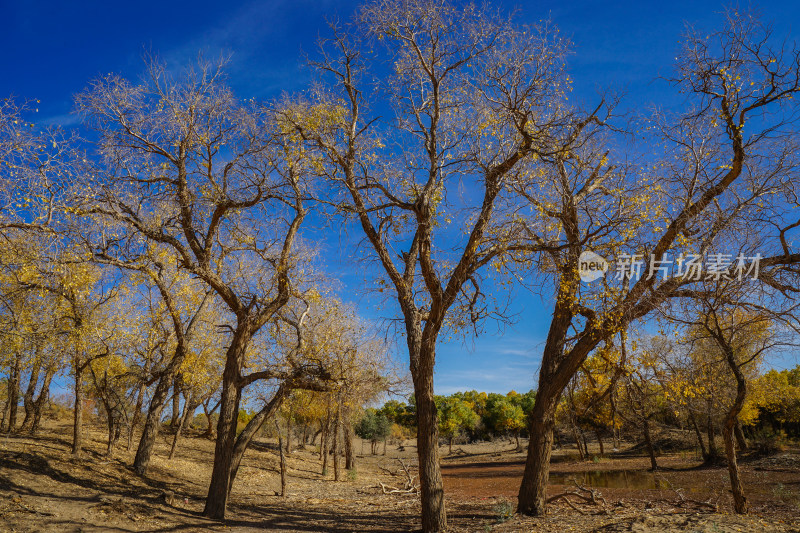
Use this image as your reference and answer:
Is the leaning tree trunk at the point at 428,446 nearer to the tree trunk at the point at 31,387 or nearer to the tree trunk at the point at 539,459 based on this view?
the tree trunk at the point at 539,459

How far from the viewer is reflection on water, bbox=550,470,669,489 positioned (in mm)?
19103

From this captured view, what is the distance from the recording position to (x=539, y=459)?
1012 cm

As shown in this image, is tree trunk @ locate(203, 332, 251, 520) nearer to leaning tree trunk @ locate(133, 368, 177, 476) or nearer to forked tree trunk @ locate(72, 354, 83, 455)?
leaning tree trunk @ locate(133, 368, 177, 476)

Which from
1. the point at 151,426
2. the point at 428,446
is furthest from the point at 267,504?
the point at 428,446

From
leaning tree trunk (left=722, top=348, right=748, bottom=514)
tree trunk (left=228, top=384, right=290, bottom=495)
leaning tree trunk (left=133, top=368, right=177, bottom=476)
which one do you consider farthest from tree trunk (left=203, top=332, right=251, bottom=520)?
leaning tree trunk (left=722, top=348, right=748, bottom=514)

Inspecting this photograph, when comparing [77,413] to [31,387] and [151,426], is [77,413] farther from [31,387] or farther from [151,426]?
[31,387]

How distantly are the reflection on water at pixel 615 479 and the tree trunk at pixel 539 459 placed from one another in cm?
867

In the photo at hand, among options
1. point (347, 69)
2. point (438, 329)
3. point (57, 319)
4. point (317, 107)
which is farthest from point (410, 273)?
point (57, 319)

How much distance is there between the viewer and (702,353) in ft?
63.7

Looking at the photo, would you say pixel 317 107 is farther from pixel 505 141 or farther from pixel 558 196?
pixel 558 196

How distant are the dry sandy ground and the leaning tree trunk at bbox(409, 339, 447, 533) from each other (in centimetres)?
61

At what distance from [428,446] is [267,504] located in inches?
322

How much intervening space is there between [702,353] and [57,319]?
889 inches

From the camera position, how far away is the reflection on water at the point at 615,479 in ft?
62.7
